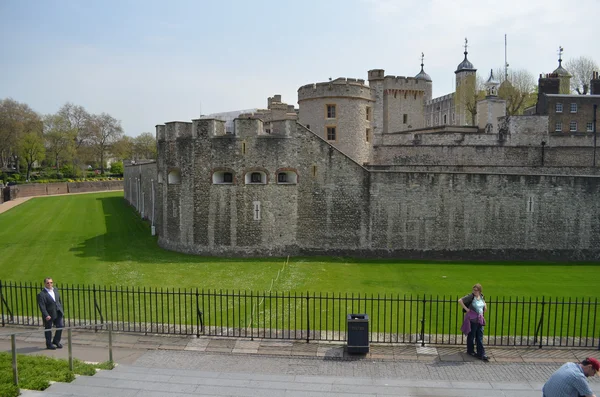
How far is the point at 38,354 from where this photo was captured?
10898mm

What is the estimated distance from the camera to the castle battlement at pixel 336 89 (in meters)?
32.1

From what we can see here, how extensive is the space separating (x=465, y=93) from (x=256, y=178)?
43.3 meters

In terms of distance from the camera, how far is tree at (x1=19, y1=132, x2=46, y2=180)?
67188mm

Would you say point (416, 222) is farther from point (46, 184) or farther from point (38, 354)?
point (46, 184)

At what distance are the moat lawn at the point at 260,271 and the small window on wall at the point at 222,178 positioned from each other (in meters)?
3.96

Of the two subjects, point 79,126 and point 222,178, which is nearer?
point 222,178

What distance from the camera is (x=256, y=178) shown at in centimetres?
2538

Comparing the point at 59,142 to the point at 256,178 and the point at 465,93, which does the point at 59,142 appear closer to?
the point at 465,93

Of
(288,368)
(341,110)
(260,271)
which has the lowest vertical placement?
(260,271)

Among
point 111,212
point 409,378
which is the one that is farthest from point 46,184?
point 409,378

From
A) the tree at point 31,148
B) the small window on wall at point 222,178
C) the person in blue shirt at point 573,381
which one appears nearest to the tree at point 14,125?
the tree at point 31,148

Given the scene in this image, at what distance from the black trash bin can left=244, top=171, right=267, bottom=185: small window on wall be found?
14.6 meters

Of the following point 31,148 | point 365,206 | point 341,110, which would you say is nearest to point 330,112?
point 341,110

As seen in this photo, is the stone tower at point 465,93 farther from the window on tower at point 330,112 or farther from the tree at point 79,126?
the tree at point 79,126
